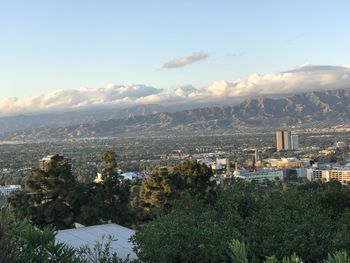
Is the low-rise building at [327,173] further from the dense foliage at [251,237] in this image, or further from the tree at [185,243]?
the tree at [185,243]

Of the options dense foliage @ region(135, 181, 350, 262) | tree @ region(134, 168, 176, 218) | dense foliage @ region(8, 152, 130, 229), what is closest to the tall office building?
tree @ region(134, 168, 176, 218)

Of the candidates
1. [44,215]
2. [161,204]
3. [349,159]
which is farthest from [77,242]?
[349,159]

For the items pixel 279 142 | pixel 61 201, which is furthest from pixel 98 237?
pixel 279 142

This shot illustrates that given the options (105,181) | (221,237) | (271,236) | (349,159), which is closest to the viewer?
(221,237)

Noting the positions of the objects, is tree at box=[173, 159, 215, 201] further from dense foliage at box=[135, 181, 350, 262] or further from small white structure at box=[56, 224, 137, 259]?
dense foliage at box=[135, 181, 350, 262]

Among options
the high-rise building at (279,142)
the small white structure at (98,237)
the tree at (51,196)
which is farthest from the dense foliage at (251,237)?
the high-rise building at (279,142)

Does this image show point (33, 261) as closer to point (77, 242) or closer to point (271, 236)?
point (271, 236)

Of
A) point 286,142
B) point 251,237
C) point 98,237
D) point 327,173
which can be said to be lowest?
point 286,142

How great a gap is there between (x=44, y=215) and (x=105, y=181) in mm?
2723

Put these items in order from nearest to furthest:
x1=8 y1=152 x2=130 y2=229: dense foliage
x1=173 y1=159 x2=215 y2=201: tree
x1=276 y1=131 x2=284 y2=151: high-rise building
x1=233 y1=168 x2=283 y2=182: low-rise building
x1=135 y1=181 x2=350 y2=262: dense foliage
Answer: x1=135 y1=181 x2=350 y2=262: dense foliage, x1=8 y1=152 x2=130 y2=229: dense foliage, x1=173 y1=159 x2=215 y2=201: tree, x1=233 y1=168 x2=283 y2=182: low-rise building, x1=276 y1=131 x2=284 y2=151: high-rise building

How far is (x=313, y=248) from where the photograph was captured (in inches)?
297

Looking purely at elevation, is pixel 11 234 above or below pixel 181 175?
above

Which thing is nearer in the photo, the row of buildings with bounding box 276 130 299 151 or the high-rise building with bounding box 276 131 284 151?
the high-rise building with bounding box 276 131 284 151

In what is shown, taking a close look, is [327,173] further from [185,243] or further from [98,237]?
[185,243]
